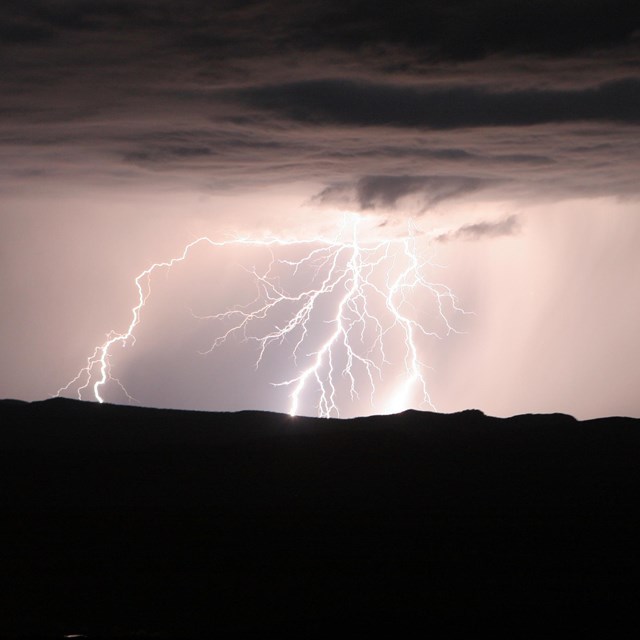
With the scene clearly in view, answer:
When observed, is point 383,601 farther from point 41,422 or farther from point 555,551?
point 41,422

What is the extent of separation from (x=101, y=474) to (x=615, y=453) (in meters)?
10.0

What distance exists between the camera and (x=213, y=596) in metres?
13.1

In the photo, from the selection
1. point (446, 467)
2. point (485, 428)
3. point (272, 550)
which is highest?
point (485, 428)

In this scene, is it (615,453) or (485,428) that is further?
(485,428)

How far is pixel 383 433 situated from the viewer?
23.5m

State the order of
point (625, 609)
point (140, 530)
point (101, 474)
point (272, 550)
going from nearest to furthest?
point (625, 609) → point (272, 550) → point (140, 530) → point (101, 474)

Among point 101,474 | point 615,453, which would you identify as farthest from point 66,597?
point 615,453

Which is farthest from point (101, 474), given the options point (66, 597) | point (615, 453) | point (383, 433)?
point (615, 453)

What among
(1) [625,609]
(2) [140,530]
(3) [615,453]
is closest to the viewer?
(1) [625,609]

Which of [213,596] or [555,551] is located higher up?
[555,551]

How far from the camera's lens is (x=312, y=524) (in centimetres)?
1734

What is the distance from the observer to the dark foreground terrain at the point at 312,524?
12523 millimetres

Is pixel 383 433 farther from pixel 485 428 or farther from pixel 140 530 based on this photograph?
pixel 140 530

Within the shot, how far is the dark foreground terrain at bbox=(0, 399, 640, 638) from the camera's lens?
12.5m
